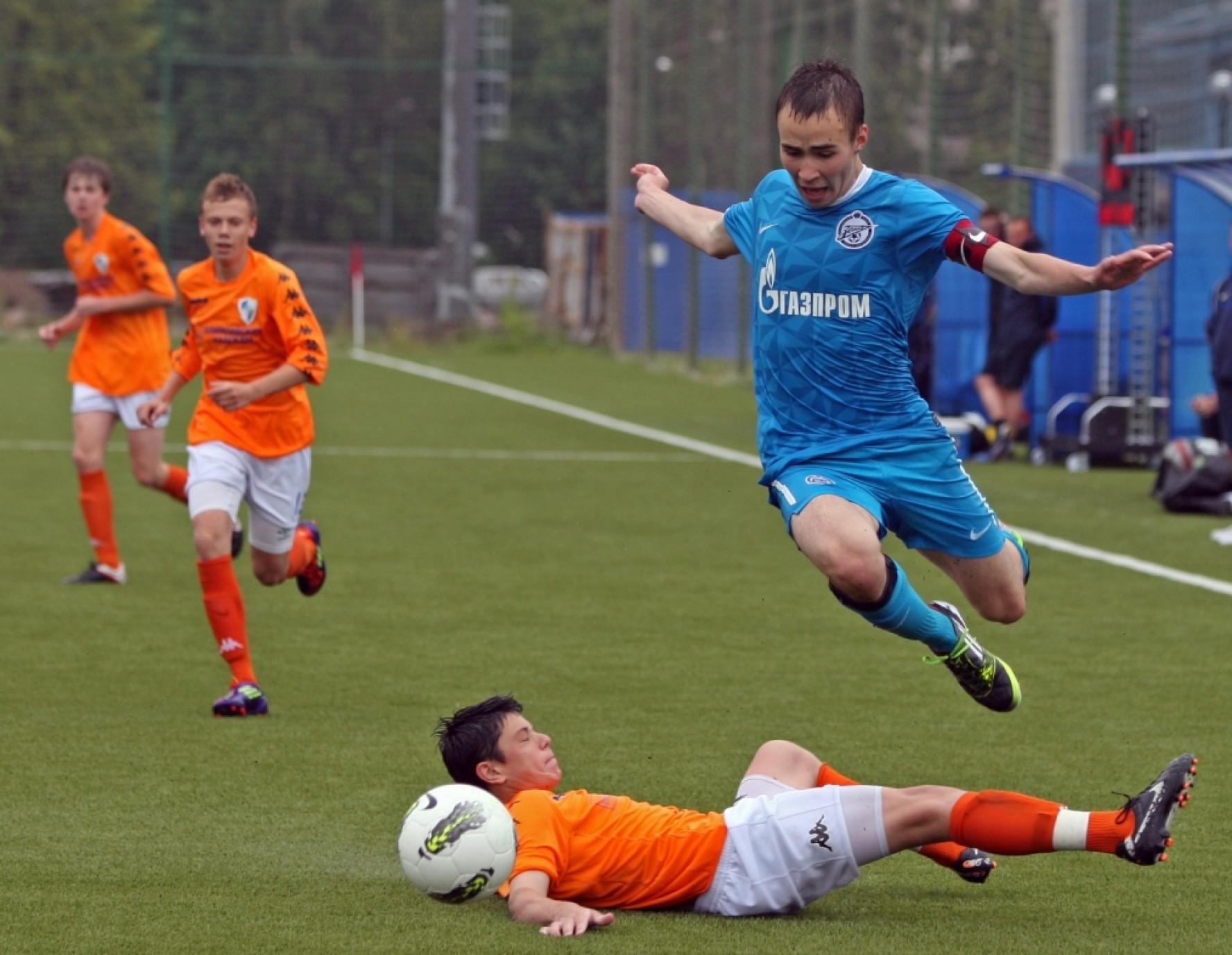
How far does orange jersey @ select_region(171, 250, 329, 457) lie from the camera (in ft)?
26.3

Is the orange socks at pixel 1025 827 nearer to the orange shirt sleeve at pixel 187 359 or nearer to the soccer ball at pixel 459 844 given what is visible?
the soccer ball at pixel 459 844

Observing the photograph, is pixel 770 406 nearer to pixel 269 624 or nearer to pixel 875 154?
pixel 269 624

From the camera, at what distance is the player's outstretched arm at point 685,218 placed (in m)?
6.38

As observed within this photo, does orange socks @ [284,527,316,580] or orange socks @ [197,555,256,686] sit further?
orange socks @ [284,527,316,580]

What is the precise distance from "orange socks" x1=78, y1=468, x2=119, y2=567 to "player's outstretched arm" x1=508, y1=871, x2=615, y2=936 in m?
6.36

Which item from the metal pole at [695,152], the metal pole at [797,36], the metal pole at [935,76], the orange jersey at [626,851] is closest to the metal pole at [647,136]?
the metal pole at [695,152]

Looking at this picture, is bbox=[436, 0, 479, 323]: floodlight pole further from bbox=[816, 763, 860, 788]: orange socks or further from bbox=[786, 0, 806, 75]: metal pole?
bbox=[816, 763, 860, 788]: orange socks

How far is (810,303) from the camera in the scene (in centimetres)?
603

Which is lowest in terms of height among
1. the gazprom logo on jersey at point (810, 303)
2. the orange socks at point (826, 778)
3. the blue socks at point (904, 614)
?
the orange socks at point (826, 778)

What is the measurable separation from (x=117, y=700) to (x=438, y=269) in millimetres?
28104

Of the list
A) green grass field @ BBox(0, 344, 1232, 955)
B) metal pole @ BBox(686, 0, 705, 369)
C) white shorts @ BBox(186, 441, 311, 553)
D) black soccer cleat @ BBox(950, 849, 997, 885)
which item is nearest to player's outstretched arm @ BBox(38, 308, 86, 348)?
green grass field @ BBox(0, 344, 1232, 955)

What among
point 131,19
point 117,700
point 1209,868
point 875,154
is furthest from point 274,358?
point 131,19

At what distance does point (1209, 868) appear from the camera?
18.3 feet

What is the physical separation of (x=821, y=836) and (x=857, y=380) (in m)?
1.55
